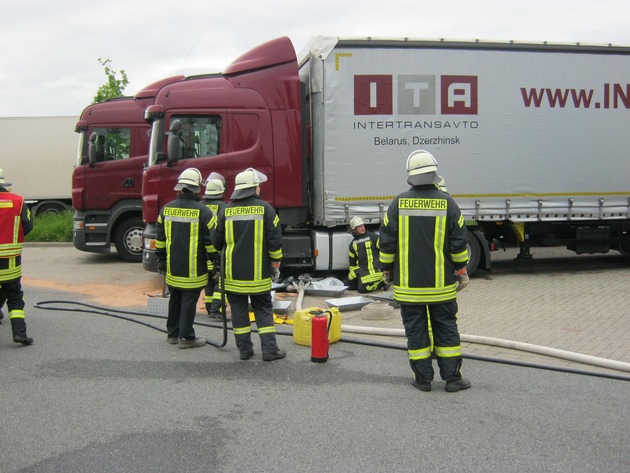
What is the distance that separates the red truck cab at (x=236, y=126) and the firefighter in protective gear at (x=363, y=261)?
1210 millimetres

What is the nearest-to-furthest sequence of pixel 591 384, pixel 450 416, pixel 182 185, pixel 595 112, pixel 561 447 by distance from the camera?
pixel 561 447 < pixel 450 416 < pixel 591 384 < pixel 182 185 < pixel 595 112

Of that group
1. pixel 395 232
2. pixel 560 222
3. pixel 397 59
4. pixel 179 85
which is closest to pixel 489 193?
pixel 560 222

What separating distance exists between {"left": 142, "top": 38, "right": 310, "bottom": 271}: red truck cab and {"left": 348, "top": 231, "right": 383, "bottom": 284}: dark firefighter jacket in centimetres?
131

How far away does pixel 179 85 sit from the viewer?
10242 millimetres

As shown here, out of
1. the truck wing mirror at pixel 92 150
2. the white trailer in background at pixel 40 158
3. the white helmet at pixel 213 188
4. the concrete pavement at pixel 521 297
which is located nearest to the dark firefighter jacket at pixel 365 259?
the concrete pavement at pixel 521 297

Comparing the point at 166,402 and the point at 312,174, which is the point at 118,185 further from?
the point at 166,402

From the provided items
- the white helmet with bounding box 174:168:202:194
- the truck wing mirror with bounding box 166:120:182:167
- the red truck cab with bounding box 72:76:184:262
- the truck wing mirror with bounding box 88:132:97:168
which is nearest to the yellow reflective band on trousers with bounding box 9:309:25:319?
the white helmet with bounding box 174:168:202:194

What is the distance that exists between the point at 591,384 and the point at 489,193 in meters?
5.70

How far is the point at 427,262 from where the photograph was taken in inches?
204

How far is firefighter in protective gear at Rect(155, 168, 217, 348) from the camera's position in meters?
6.68

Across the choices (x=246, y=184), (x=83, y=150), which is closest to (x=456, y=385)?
(x=246, y=184)

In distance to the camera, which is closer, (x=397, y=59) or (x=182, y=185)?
(x=182, y=185)

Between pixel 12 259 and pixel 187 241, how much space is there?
175 cm

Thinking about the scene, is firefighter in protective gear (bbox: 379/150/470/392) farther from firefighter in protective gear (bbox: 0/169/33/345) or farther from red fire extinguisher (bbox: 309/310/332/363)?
firefighter in protective gear (bbox: 0/169/33/345)
